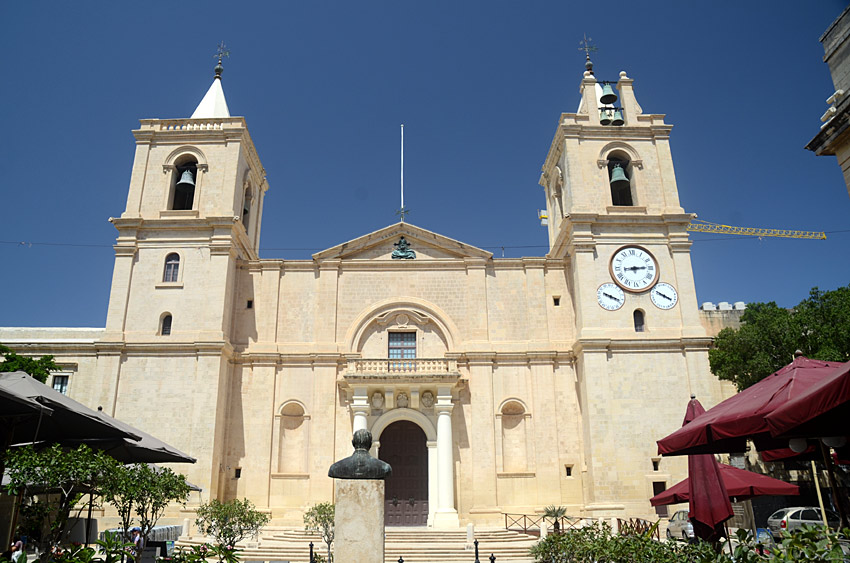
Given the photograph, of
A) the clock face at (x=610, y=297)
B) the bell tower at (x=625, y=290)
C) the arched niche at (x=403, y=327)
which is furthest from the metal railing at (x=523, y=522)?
the clock face at (x=610, y=297)

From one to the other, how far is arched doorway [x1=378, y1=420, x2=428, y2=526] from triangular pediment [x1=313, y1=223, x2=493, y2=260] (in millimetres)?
7529

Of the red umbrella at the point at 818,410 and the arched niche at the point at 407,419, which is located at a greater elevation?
the arched niche at the point at 407,419

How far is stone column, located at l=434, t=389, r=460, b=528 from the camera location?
2348 cm

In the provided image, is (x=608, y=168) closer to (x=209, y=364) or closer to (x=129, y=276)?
(x=209, y=364)

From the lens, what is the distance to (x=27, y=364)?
22.5 m

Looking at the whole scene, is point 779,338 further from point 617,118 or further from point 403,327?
point 403,327

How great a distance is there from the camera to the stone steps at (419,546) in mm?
19922

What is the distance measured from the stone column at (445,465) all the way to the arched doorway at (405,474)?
47.1 inches

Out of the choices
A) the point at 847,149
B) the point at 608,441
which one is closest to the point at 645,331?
the point at 608,441

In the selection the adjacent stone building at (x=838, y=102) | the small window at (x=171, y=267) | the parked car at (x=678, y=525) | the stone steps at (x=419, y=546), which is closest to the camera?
the adjacent stone building at (x=838, y=102)

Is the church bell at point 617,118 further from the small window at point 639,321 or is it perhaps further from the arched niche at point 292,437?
the arched niche at point 292,437

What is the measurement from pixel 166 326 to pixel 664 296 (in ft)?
67.1

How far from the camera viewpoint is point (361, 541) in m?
8.38

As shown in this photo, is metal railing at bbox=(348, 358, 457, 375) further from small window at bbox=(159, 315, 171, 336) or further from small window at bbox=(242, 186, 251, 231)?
small window at bbox=(242, 186, 251, 231)
